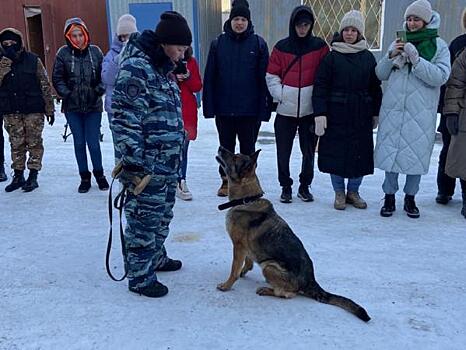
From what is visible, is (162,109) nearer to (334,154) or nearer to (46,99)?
(334,154)

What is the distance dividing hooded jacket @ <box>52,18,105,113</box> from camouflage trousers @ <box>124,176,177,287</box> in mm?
2226

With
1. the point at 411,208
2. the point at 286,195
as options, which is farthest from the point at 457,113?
the point at 286,195

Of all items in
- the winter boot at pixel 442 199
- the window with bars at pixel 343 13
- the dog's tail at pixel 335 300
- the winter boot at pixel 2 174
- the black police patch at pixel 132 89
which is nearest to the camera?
the black police patch at pixel 132 89

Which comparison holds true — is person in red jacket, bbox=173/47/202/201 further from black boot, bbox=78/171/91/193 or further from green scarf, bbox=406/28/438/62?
green scarf, bbox=406/28/438/62

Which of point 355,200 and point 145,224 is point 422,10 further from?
point 145,224

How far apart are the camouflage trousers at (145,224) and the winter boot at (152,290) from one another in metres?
0.03

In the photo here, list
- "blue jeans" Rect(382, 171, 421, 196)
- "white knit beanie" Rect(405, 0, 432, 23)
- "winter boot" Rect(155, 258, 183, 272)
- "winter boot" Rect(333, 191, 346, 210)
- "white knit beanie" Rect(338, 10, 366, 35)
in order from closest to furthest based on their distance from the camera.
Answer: "winter boot" Rect(155, 258, 183, 272) → "white knit beanie" Rect(405, 0, 432, 23) → "white knit beanie" Rect(338, 10, 366, 35) → "blue jeans" Rect(382, 171, 421, 196) → "winter boot" Rect(333, 191, 346, 210)

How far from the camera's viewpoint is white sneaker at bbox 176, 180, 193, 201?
4543 mm

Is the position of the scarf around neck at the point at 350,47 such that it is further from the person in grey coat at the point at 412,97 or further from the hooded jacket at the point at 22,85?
the hooded jacket at the point at 22,85

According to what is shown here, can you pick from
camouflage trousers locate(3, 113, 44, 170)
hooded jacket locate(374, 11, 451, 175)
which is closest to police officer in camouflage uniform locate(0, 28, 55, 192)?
camouflage trousers locate(3, 113, 44, 170)

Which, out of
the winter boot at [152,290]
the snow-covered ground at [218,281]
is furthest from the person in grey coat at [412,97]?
the winter boot at [152,290]

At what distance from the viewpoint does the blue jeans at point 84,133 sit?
4.65 m

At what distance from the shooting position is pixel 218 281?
2969 mm

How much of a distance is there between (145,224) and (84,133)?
97.3 inches
